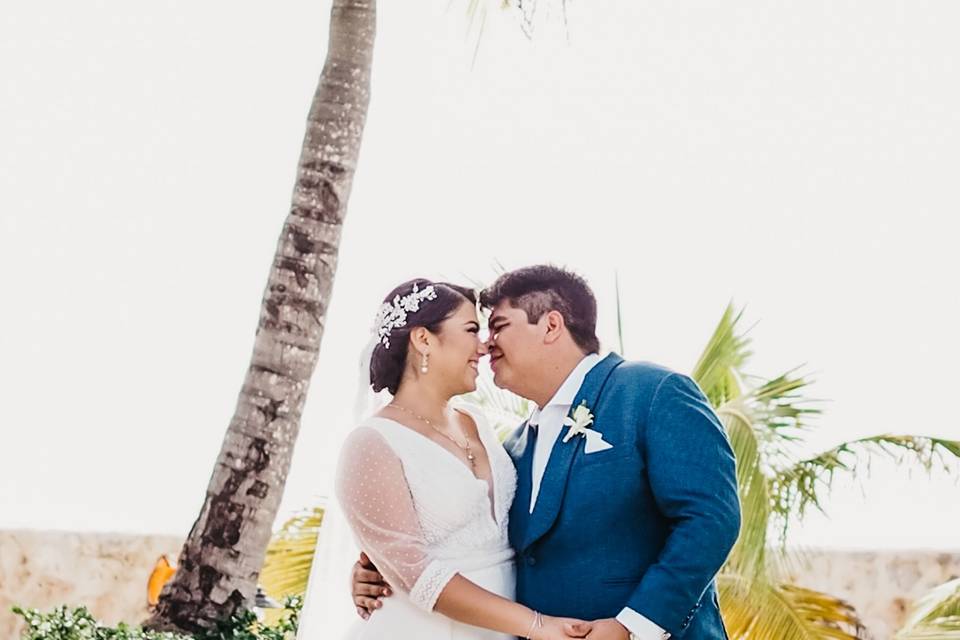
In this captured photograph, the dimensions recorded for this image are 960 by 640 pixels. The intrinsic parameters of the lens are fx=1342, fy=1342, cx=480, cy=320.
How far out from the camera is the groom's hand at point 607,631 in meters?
3.30

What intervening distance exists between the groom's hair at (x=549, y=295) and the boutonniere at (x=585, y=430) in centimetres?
23

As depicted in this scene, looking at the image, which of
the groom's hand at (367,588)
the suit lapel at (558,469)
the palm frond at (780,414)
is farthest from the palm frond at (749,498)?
the groom's hand at (367,588)

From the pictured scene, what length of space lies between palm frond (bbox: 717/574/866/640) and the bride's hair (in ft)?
10.6

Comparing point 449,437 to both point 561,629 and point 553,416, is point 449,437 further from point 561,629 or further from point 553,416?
point 561,629

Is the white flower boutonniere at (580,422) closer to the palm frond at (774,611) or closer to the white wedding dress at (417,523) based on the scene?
the white wedding dress at (417,523)

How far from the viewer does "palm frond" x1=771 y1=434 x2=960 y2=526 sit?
262 inches

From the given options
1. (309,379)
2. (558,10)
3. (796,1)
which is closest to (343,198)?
(309,379)

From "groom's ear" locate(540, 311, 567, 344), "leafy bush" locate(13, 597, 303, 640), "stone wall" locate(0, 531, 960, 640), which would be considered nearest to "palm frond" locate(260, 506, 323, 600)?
"leafy bush" locate(13, 597, 303, 640)

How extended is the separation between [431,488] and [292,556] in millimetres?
3214

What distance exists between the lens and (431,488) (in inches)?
141

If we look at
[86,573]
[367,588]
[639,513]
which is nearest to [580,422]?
[639,513]

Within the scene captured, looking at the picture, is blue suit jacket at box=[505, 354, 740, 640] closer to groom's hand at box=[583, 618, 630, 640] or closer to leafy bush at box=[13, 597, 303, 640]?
groom's hand at box=[583, 618, 630, 640]

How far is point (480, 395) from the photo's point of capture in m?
6.70

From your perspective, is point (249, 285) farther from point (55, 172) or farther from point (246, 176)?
point (55, 172)
